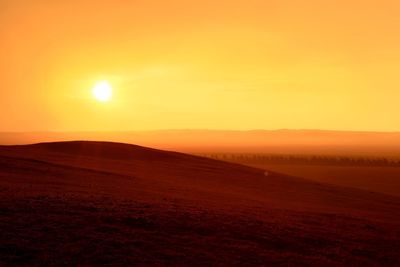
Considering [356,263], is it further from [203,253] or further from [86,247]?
[86,247]

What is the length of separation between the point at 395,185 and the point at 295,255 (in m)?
38.4

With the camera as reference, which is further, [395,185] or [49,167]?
[395,185]

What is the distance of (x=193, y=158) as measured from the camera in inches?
1917

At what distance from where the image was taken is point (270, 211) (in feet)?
61.9

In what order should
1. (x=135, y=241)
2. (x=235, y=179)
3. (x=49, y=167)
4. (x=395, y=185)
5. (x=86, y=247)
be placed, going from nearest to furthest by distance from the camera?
(x=86, y=247), (x=135, y=241), (x=49, y=167), (x=235, y=179), (x=395, y=185)

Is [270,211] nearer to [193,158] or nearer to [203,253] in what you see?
[203,253]

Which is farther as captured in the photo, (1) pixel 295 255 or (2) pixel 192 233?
(2) pixel 192 233

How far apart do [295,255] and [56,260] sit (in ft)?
20.4

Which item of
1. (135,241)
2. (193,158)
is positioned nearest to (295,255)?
(135,241)

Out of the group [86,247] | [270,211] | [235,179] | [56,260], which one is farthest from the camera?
[235,179]

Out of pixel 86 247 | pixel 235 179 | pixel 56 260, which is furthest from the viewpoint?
pixel 235 179

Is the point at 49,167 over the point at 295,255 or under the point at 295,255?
over

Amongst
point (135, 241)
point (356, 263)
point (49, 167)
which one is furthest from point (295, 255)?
point (49, 167)

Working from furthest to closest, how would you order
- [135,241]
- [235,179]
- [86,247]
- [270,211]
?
[235,179] < [270,211] < [135,241] < [86,247]
